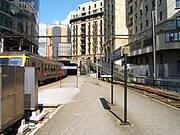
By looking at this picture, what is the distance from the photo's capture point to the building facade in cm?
4688

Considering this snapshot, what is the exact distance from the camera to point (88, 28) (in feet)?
424

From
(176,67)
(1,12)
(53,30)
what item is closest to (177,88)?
(176,67)

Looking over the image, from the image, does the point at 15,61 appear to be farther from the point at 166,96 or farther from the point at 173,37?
the point at 173,37

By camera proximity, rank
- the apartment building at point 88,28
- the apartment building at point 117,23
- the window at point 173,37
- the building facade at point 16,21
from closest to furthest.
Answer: the window at point 173,37 → the building facade at point 16,21 → the apartment building at point 117,23 → the apartment building at point 88,28

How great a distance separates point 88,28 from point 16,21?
7772cm

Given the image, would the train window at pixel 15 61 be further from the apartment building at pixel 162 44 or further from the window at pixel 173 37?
the window at pixel 173 37

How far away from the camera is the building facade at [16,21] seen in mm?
46875

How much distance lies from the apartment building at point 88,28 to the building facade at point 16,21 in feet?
177

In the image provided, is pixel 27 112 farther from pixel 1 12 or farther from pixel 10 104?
pixel 1 12

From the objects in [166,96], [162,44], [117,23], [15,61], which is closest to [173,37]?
[162,44]

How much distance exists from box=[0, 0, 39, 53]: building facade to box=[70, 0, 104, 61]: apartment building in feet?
177

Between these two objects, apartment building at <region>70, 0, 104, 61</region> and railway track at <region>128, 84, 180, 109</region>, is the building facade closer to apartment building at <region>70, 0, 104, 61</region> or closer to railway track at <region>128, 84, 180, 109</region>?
railway track at <region>128, 84, 180, 109</region>

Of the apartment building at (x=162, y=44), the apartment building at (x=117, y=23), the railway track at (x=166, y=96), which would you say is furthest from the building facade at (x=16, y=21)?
the apartment building at (x=117, y=23)

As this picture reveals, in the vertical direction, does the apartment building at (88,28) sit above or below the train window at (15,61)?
above
